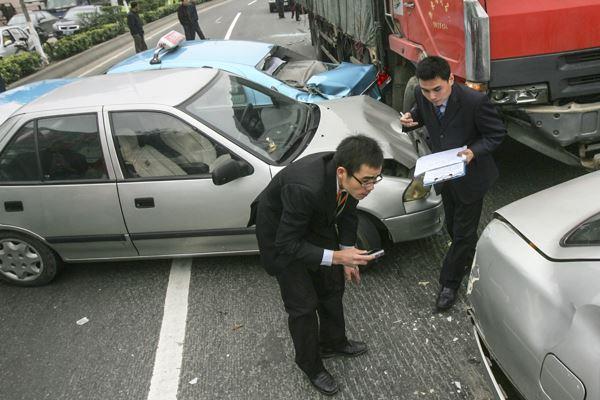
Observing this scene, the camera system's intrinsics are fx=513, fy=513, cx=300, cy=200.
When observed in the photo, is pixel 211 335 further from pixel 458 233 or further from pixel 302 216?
pixel 458 233

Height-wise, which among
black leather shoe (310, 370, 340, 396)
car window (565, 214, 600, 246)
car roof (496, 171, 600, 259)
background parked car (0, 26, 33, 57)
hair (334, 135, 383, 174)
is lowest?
black leather shoe (310, 370, 340, 396)

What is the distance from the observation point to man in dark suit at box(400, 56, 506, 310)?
2.78 metres

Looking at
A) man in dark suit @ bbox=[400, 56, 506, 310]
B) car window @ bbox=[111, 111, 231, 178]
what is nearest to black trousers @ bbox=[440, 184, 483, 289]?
man in dark suit @ bbox=[400, 56, 506, 310]

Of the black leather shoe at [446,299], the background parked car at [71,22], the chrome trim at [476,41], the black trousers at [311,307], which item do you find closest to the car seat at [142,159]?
the black trousers at [311,307]

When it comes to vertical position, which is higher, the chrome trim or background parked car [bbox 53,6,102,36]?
the chrome trim

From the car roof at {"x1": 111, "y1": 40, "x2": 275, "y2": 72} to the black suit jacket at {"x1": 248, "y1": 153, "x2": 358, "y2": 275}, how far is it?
3913 mm

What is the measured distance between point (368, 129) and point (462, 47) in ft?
3.11

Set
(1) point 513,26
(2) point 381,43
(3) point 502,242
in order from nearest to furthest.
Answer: (3) point 502,242
(1) point 513,26
(2) point 381,43

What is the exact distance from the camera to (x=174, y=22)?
25875 millimetres

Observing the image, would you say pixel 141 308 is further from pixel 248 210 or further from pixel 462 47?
pixel 462 47

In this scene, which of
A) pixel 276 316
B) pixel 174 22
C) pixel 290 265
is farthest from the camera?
pixel 174 22

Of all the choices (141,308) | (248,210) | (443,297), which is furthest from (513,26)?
(141,308)

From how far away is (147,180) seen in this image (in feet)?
12.1

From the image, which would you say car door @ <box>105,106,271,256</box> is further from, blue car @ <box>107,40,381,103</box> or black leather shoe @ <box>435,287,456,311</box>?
blue car @ <box>107,40,381,103</box>
